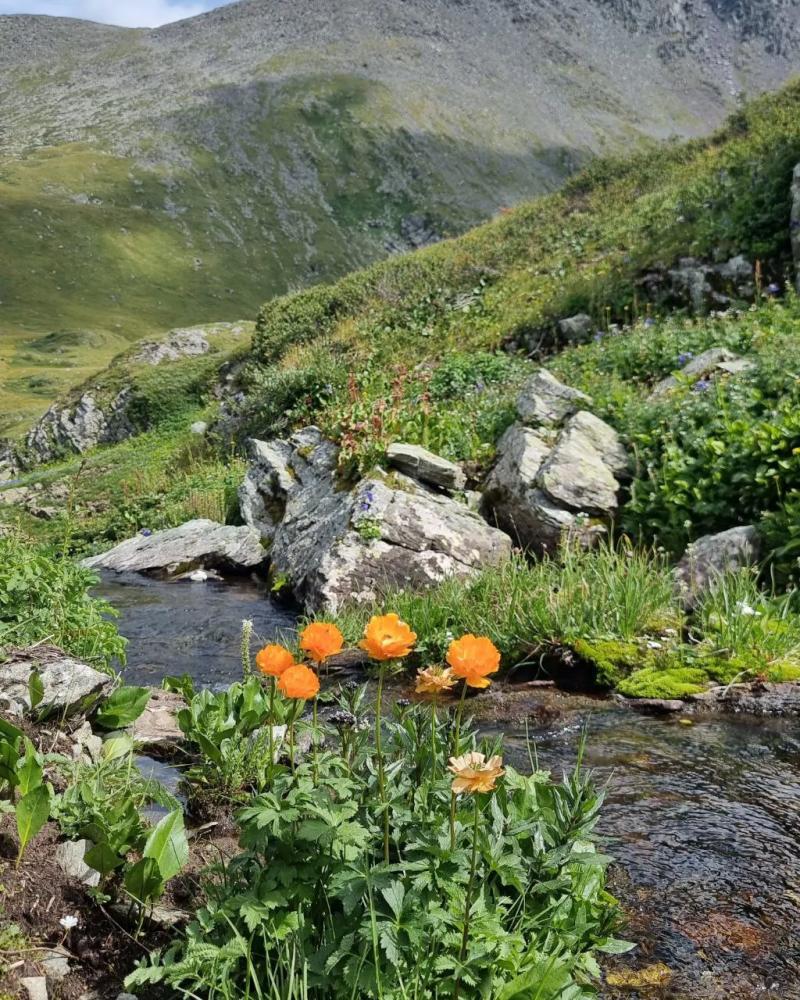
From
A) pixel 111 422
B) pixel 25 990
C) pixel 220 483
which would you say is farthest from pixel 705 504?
pixel 111 422

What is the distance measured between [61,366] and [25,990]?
81.9 meters

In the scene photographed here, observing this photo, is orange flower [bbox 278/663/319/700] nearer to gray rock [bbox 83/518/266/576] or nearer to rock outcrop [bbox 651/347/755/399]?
rock outcrop [bbox 651/347/755/399]

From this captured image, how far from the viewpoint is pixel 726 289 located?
1396 centimetres

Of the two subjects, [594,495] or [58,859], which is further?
[594,495]

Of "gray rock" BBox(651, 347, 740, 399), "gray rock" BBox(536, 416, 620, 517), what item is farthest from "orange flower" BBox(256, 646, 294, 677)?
"gray rock" BBox(651, 347, 740, 399)

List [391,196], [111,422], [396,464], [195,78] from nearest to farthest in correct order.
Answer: [396,464] < [111,422] < [391,196] < [195,78]

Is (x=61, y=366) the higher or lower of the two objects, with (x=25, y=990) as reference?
lower

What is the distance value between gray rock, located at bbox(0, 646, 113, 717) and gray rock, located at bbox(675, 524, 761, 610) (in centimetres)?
485

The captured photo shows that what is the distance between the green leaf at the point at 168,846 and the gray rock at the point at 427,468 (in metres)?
7.52

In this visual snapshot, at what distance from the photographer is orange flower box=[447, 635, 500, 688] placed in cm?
225

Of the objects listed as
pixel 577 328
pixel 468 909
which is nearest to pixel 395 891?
pixel 468 909

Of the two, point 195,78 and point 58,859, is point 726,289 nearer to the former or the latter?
point 58,859

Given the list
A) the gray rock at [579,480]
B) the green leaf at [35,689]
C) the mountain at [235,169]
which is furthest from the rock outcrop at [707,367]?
the mountain at [235,169]

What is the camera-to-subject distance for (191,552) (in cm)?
1188
